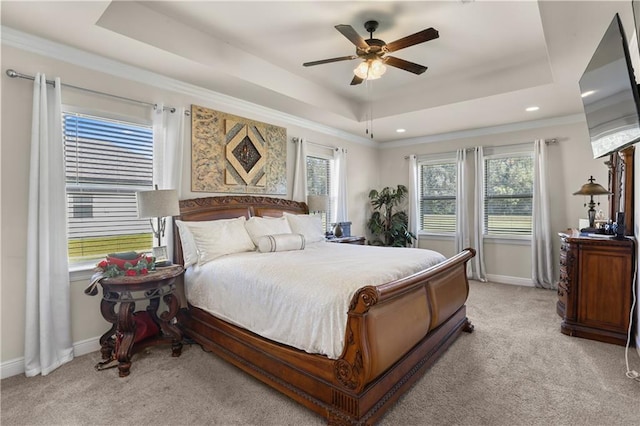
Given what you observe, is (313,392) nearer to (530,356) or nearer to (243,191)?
(530,356)

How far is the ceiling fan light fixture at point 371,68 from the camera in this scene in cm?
281

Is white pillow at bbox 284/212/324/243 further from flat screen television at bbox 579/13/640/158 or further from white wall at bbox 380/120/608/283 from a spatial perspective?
white wall at bbox 380/120/608/283

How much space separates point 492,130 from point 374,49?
361 cm

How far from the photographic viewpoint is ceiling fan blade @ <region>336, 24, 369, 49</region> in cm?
233

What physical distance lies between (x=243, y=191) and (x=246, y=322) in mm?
2092

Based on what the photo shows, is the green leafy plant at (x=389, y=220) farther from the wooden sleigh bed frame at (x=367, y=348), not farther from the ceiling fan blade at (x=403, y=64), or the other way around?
the ceiling fan blade at (x=403, y=64)

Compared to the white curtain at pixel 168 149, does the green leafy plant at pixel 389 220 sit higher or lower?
lower

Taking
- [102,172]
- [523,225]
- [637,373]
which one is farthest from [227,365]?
[523,225]

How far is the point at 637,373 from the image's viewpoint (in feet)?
7.98

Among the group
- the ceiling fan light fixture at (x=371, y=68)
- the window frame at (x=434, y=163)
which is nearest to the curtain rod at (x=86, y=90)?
the ceiling fan light fixture at (x=371, y=68)

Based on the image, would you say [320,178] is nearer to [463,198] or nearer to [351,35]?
[463,198]

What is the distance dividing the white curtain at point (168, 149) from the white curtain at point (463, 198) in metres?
4.44

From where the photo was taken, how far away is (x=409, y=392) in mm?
2223

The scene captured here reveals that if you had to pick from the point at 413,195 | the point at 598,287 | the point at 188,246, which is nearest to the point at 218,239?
the point at 188,246
